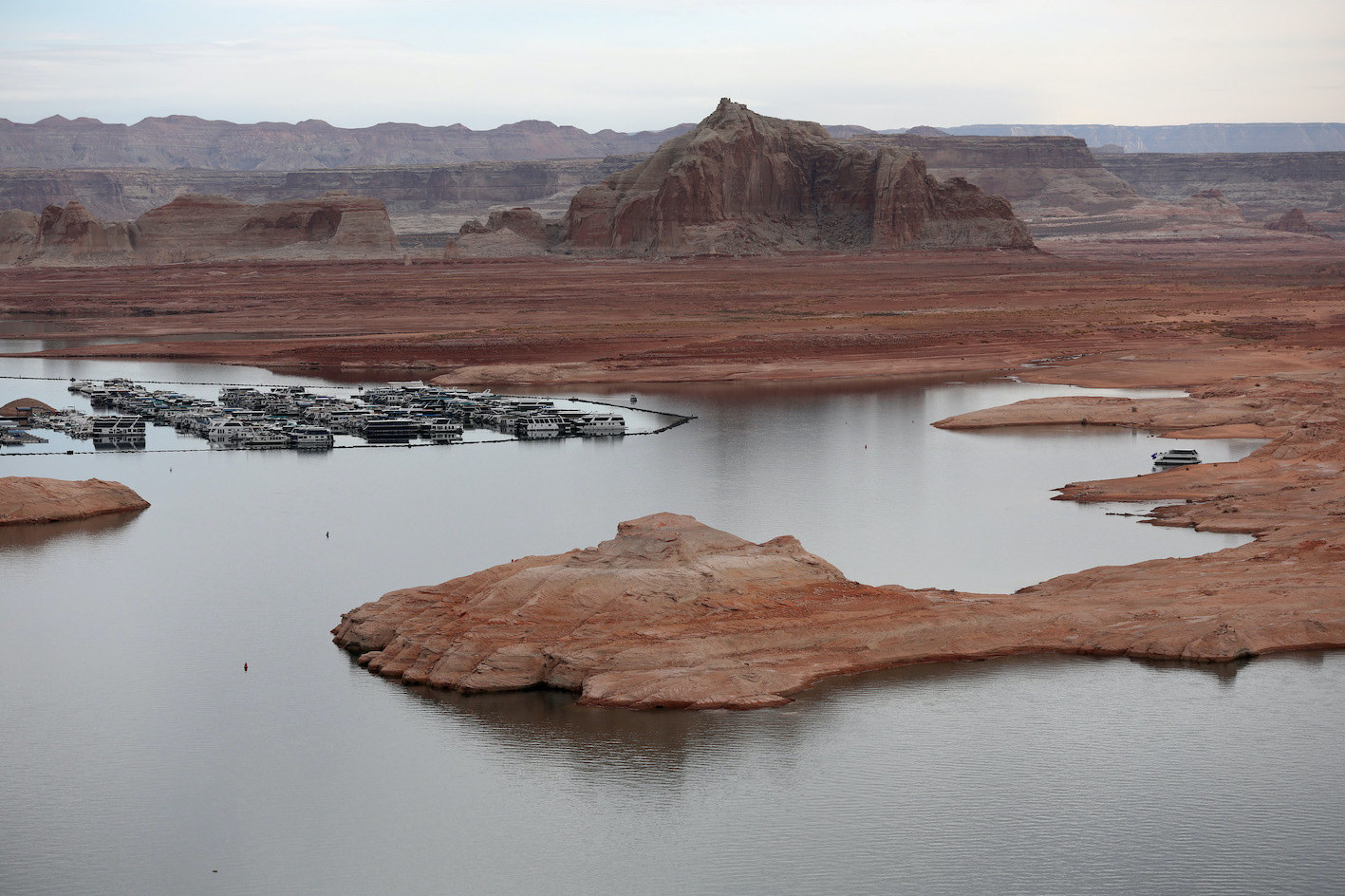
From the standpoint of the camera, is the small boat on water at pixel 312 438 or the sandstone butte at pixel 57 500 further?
the small boat on water at pixel 312 438

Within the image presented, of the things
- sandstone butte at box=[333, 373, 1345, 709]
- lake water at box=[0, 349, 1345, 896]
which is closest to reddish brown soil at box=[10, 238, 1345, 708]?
sandstone butte at box=[333, 373, 1345, 709]

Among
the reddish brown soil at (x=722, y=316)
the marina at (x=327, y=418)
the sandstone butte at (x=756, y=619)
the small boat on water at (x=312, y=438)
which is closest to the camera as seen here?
the sandstone butte at (x=756, y=619)

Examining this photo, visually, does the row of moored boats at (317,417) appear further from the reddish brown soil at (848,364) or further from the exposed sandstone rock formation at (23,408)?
the reddish brown soil at (848,364)

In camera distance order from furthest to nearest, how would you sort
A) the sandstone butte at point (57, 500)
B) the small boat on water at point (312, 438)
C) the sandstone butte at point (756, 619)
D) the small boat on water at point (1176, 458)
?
the small boat on water at point (312, 438) < the small boat on water at point (1176, 458) < the sandstone butte at point (57, 500) < the sandstone butte at point (756, 619)

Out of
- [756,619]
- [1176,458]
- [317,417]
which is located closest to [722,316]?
[317,417]

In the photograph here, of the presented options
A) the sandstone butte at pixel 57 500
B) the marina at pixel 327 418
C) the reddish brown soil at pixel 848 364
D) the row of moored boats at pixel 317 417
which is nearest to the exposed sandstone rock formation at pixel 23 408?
the marina at pixel 327 418

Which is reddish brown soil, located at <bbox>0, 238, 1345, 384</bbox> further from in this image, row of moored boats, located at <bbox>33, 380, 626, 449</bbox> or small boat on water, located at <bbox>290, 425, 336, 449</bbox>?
small boat on water, located at <bbox>290, 425, 336, 449</bbox>

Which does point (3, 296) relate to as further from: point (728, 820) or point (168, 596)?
point (728, 820)

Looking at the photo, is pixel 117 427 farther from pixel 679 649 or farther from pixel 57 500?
pixel 679 649
